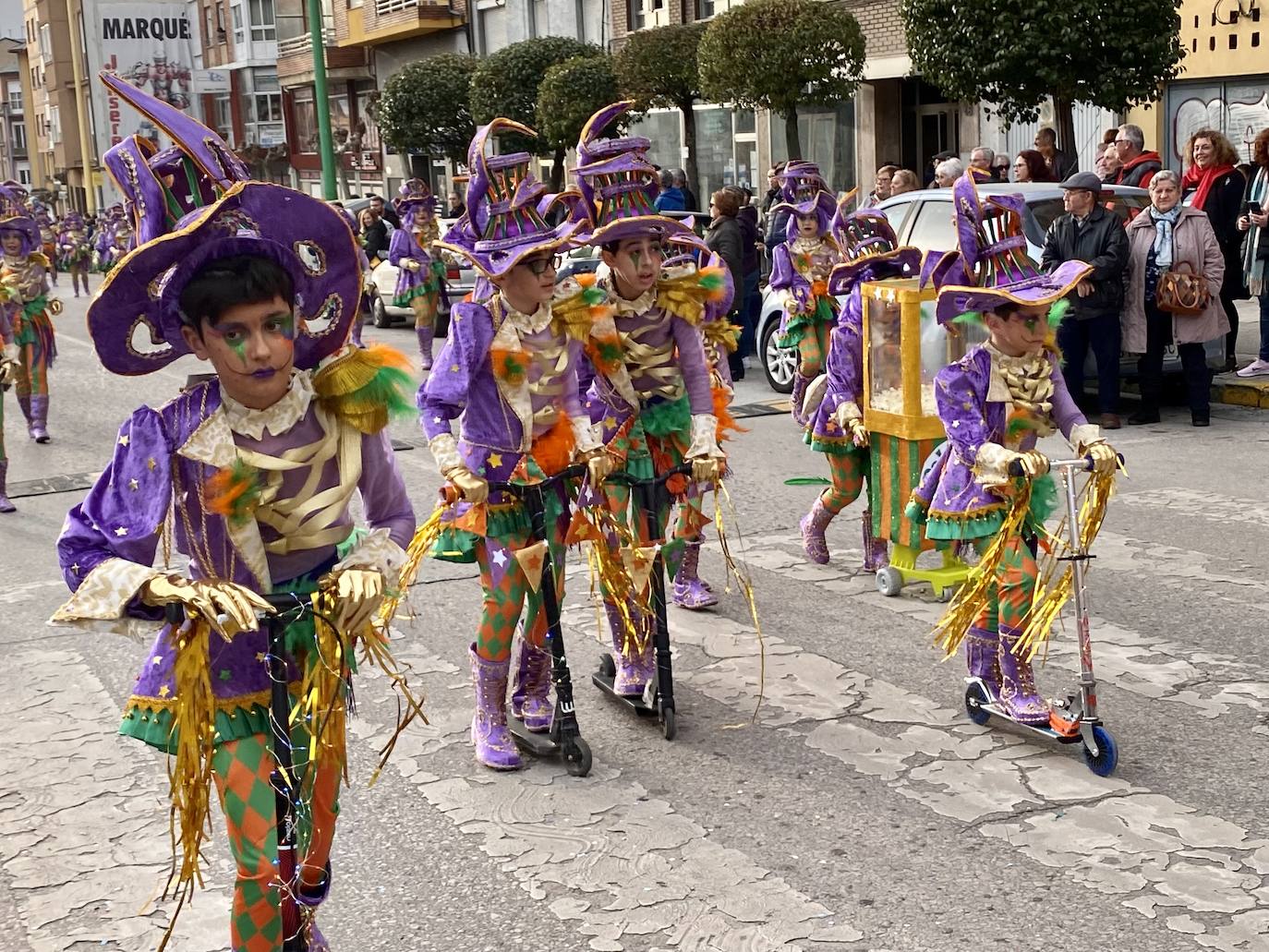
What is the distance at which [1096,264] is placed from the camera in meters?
11.4

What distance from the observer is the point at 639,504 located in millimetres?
6059

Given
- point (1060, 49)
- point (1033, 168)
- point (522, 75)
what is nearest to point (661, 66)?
point (522, 75)

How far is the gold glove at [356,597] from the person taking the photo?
349 centimetres

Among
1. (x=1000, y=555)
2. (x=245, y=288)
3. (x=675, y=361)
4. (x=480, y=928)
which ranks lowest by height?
(x=480, y=928)

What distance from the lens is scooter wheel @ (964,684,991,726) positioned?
5676 millimetres

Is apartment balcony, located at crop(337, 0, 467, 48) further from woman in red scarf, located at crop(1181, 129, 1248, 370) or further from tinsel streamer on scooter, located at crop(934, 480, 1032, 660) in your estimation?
tinsel streamer on scooter, located at crop(934, 480, 1032, 660)

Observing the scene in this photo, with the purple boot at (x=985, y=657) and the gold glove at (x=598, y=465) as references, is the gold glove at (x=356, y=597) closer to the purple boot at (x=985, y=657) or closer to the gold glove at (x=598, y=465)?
the gold glove at (x=598, y=465)

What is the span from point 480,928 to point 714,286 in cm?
281

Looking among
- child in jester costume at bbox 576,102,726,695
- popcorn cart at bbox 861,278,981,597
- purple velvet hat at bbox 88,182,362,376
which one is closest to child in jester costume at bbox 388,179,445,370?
popcorn cart at bbox 861,278,981,597

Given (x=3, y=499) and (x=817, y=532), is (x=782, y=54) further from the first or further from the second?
(x=817, y=532)

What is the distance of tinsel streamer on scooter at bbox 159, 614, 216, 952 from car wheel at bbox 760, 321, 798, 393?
11045 millimetres

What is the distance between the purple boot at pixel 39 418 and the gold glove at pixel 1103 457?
10.3m

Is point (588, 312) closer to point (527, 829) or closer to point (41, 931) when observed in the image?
point (527, 829)

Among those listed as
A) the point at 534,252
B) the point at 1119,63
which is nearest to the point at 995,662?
the point at 534,252
